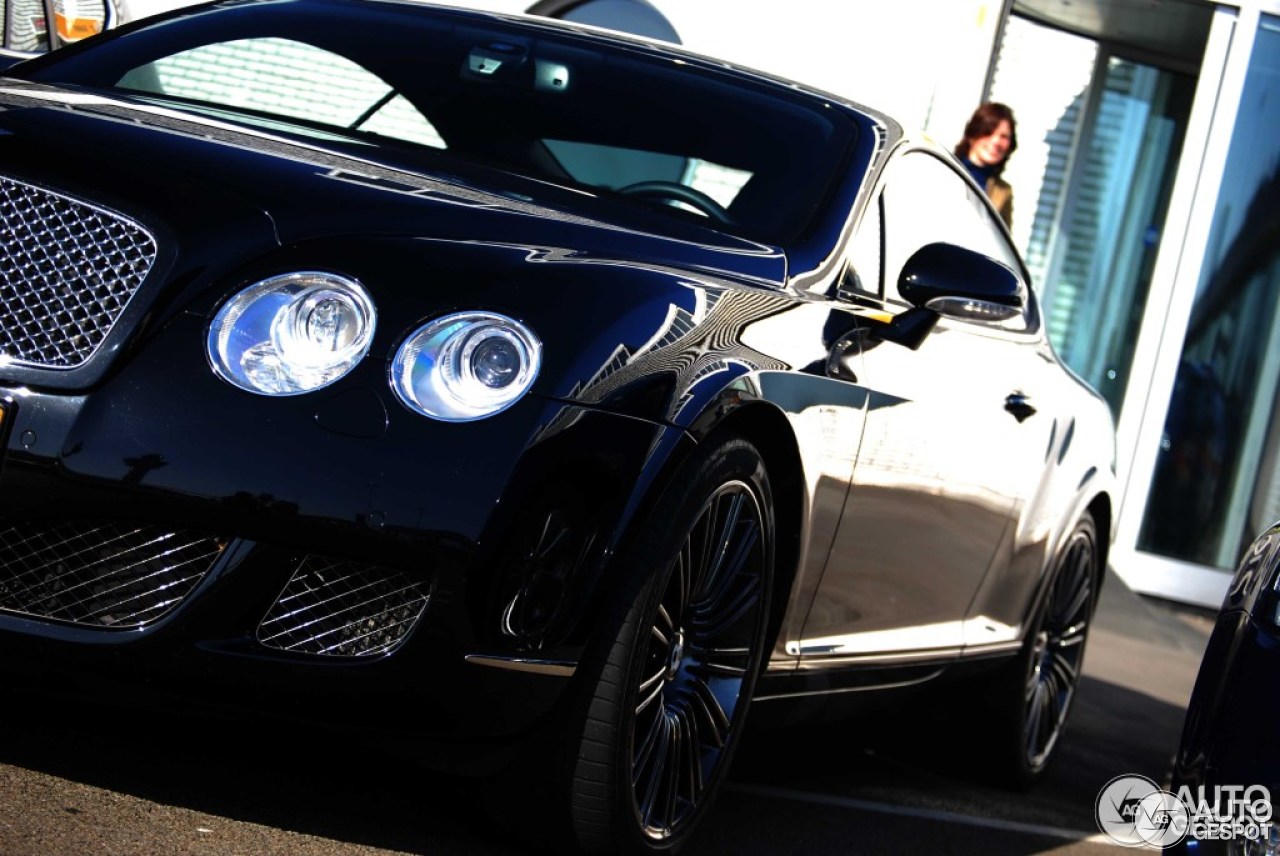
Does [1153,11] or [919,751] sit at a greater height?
[1153,11]

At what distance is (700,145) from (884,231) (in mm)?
466

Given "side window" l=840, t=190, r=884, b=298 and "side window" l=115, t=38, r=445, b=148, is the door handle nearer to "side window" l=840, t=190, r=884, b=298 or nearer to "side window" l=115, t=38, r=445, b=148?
"side window" l=840, t=190, r=884, b=298

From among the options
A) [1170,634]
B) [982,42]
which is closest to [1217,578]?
[1170,634]

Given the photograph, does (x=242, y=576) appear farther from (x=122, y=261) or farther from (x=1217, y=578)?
(x=1217, y=578)

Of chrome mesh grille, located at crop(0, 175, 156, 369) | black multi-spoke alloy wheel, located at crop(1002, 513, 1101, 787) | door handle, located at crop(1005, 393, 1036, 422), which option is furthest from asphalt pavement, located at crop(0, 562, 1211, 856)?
door handle, located at crop(1005, 393, 1036, 422)

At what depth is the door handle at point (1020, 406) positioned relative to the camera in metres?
4.78

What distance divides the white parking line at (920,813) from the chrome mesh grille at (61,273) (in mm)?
1999

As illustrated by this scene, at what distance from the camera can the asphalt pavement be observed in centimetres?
302

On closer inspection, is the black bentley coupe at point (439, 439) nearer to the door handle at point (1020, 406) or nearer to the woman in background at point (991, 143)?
the door handle at point (1020, 406)

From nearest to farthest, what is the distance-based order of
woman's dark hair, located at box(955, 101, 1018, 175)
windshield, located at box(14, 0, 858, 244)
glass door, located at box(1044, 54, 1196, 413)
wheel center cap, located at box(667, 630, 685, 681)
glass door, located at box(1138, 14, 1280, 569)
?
wheel center cap, located at box(667, 630, 685, 681) < windshield, located at box(14, 0, 858, 244) < woman's dark hair, located at box(955, 101, 1018, 175) < glass door, located at box(1138, 14, 1280, 569) < glass door, located at box(1044, 54, 1196, 413)

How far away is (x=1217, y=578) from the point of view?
11.0m

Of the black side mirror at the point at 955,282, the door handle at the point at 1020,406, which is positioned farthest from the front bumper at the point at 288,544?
the door handle at the point at 1020,406

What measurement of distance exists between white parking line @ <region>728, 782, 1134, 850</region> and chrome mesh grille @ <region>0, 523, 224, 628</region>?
184 centimetres

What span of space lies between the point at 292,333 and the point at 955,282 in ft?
5.61
